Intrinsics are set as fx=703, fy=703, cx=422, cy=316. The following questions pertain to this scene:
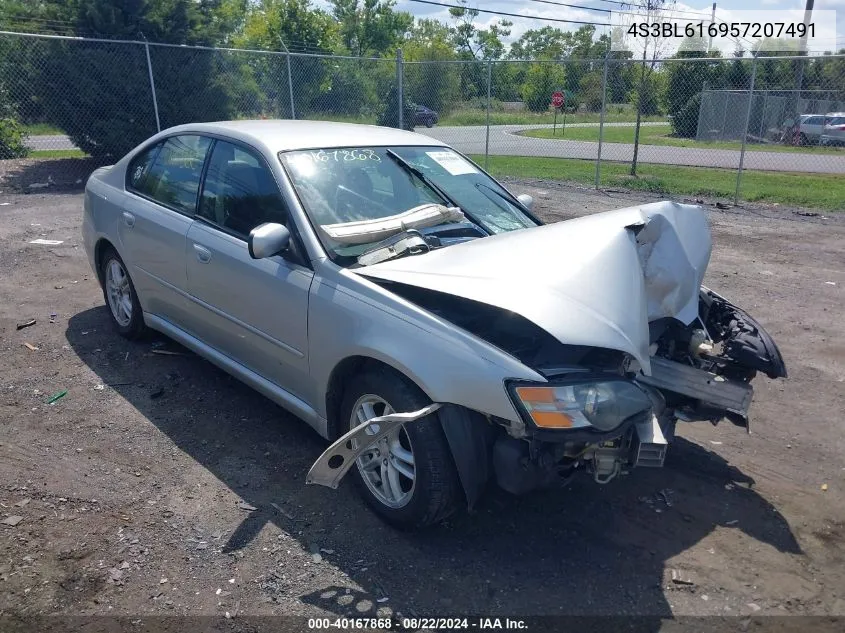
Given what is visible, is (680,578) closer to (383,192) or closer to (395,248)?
(395,248)

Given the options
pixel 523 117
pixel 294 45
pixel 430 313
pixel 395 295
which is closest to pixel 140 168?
pixel 395 295

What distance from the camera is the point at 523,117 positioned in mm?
22172

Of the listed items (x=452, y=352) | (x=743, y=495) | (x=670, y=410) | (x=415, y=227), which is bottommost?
(x=743, y=495)

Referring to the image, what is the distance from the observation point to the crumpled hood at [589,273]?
2.93 metres

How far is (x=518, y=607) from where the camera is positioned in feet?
9.36

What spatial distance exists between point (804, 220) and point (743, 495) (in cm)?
908

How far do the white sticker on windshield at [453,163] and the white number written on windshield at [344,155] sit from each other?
19.6 inches

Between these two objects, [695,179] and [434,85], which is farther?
[434,85]

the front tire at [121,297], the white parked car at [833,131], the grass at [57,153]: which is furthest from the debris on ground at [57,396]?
the white parked car at [833,131]

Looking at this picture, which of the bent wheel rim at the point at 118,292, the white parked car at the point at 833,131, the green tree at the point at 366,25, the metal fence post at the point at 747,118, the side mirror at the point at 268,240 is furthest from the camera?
the green tree at the point at 366,25

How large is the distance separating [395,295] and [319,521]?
1.15 m

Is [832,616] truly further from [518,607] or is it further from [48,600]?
[48,600]

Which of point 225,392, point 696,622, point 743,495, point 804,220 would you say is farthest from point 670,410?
point 804,220

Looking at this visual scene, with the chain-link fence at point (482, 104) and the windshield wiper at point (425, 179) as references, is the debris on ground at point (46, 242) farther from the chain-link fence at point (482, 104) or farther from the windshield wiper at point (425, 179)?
the windshield wiper at point (425, 179)
